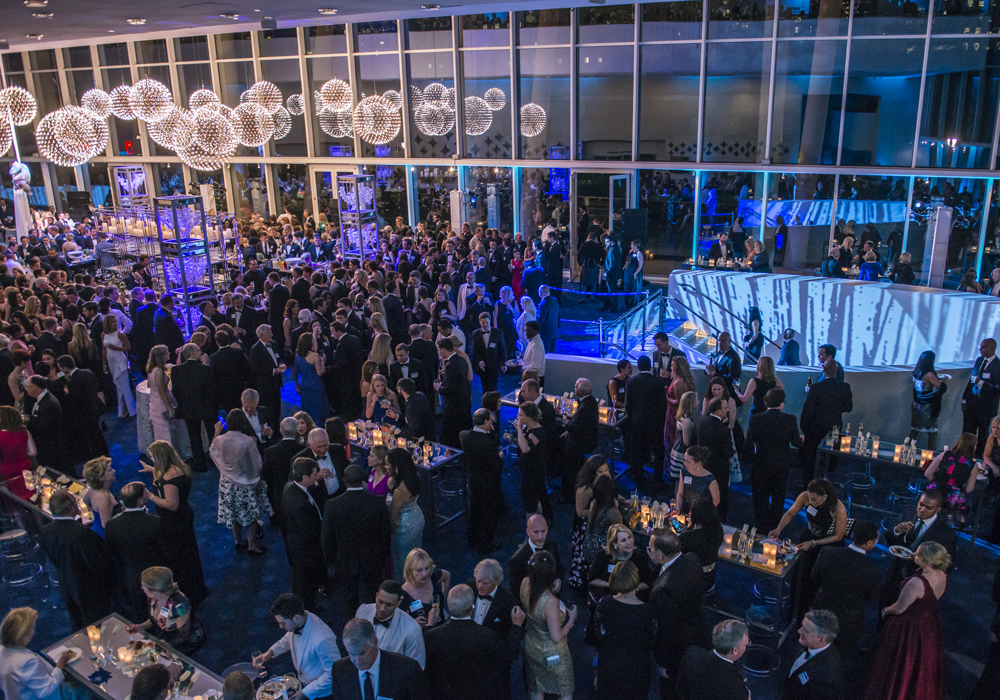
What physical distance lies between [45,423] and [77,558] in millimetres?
2576

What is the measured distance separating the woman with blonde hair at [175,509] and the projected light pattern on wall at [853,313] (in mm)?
7992

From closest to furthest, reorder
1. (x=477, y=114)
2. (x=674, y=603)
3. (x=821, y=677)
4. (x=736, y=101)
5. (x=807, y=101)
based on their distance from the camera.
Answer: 1. (x=821, y=677)
2. (x=674, y=603)
3. (x=807, y=101)
4. (x=736, y=101)
5. (x=477, y=114)

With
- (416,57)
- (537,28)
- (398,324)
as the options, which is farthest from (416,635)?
(416,57)

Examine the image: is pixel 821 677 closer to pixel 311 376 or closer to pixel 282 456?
pixel 282 456

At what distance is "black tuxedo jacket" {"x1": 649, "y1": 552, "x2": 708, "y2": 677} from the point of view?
13.8ft

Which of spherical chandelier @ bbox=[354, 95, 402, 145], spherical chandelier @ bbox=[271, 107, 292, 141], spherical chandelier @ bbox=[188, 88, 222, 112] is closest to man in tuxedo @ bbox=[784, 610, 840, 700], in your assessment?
spherical chandelier @ bbox=[354, 95, 402, 145]

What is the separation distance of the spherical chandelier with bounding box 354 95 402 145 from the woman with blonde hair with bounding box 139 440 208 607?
9.39 m

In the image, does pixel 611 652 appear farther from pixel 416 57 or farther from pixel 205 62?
pixel 205 62

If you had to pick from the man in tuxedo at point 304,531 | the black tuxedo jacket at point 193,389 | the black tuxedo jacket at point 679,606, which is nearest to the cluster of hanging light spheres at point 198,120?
the black tuxedo jacket at point 193,389

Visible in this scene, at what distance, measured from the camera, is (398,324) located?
9812 millimetres

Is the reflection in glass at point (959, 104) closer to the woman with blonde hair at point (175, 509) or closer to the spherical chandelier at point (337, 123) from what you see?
the spherical chandelier at point (337, 123)

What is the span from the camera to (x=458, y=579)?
19.7ft

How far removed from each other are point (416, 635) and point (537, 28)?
15293mm

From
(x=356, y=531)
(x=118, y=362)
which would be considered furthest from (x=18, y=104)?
(x=356, y=531)
